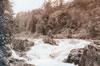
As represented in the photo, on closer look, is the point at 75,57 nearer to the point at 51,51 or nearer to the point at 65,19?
the point at 51,51

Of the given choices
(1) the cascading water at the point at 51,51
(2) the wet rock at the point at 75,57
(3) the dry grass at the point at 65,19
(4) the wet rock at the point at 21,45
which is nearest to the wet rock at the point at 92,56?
(2) the wet rock at the point at 75,57

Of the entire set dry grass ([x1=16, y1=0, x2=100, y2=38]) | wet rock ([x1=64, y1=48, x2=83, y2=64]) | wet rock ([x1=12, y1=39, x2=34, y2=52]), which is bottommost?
wet rock ([x1=64, y1=48, x2=83, y2=64])

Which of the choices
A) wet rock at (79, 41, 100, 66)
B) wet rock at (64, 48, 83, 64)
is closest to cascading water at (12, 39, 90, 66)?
wet rock at (64, 48, 83, 64)

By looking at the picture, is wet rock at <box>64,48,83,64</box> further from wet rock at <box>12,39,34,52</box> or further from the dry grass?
the dry grass

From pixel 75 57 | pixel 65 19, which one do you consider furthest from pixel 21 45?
pixel 65 19

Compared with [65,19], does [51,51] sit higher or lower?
lower

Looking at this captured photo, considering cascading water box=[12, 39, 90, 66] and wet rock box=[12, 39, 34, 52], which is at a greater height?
wet rock box=[12, 39, 34, 52]

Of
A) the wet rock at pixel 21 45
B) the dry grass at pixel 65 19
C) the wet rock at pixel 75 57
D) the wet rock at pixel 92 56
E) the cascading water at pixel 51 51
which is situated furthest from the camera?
the dry grass at pixel 65 19

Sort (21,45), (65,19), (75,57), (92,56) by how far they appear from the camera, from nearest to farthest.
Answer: (92,56) → (75,57) → (21,45) → (65,19)

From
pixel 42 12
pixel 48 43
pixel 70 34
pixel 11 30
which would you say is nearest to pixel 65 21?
pixel 70 34

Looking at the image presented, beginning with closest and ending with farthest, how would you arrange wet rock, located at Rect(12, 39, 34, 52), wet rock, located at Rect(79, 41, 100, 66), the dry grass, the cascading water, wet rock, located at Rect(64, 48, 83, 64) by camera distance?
wet rock, located at Rect(79, 41, 100, 66), wet rock, located at Rect(64, 48, 83, 64), the cascading water, wet rock, located at Rect(12, 39, 34, 52), the dry grass

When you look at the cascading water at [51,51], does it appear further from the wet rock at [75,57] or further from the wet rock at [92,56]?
the wet rock at [92,56]

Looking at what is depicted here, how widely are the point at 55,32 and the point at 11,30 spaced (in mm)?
12811

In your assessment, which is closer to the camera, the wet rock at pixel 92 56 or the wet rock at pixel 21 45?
the wet rock at pixel 92 56
